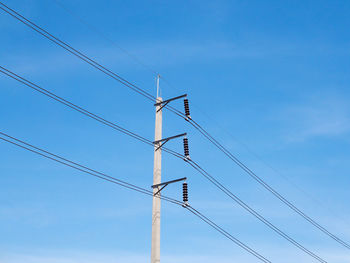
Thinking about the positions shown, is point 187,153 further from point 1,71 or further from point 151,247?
point 1,71

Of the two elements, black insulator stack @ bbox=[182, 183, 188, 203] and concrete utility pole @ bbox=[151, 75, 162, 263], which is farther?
black insulator stack @ bbox=[182, 183, 188, 203]

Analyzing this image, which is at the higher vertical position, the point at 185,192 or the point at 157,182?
the point at 157,182

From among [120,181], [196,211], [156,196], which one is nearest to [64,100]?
[120,181]

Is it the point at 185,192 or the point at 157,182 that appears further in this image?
the point at 185,192

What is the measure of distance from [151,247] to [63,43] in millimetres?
11632

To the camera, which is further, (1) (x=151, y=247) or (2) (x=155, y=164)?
(2) (x=155, y=164)

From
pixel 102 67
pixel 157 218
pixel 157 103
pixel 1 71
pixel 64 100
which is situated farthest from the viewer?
pixel 157 103

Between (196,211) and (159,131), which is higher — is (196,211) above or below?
below

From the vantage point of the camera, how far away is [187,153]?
105 ft

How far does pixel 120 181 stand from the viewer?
29.5 metres

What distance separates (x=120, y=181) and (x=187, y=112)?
6960mm

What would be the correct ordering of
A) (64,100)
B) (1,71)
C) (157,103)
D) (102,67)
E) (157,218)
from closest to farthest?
(1,71), (64,100), (157,218), (102,67), (157,103)

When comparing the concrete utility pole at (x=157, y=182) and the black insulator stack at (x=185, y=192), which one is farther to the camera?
the black insulator stack at (x=185, y=192)

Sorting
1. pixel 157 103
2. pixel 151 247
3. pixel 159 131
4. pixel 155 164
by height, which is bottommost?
pixel 151 247
